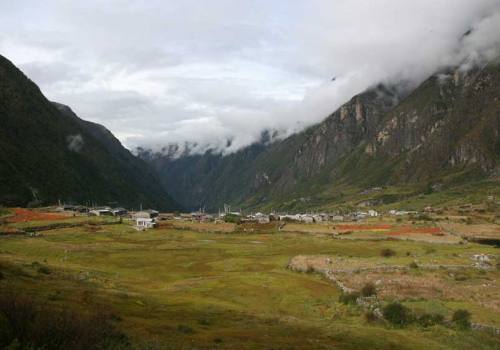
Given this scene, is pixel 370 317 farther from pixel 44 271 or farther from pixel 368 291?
pixel 44 271

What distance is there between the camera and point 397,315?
44344 millimetres

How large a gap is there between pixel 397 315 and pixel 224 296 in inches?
816

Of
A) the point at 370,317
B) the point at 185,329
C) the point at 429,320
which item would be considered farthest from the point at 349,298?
the point at 185,329

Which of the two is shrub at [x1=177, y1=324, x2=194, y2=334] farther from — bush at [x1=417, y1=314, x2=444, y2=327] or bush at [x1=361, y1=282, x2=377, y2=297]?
bush at [x1=361, y1=282, x2=377, y2=297]

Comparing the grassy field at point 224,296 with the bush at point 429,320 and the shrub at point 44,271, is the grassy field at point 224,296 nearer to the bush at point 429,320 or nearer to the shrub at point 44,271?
the shrub at point 44,271

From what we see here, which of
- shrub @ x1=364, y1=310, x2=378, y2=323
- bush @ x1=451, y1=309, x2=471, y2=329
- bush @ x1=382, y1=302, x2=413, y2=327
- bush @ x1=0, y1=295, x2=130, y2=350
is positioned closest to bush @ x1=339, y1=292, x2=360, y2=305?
shrub @ x1=364, y1=310, x2=378, y2=323

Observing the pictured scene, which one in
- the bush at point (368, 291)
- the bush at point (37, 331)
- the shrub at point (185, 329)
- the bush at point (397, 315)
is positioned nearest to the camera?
the bush at point (37, 331)

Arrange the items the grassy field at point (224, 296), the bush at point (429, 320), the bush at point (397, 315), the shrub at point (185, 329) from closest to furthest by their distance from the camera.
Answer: the shrub at point (185, 329)
the grassy field at point (224, 296)
the bush at point (429, 320)
the bush at point (397, 315)

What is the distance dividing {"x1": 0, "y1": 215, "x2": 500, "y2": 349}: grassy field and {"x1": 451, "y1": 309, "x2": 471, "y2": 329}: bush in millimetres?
1151

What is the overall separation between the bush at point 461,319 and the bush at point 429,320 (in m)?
1.06

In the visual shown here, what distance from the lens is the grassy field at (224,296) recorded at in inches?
1362

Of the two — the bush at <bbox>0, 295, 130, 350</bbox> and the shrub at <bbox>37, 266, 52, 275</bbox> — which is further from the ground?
the bush at <bbox>0, 295, 130, 350</bbox>

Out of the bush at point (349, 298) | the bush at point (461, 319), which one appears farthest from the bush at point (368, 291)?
the bush at point (461, 319)

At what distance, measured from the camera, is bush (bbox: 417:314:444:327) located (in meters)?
43.4
